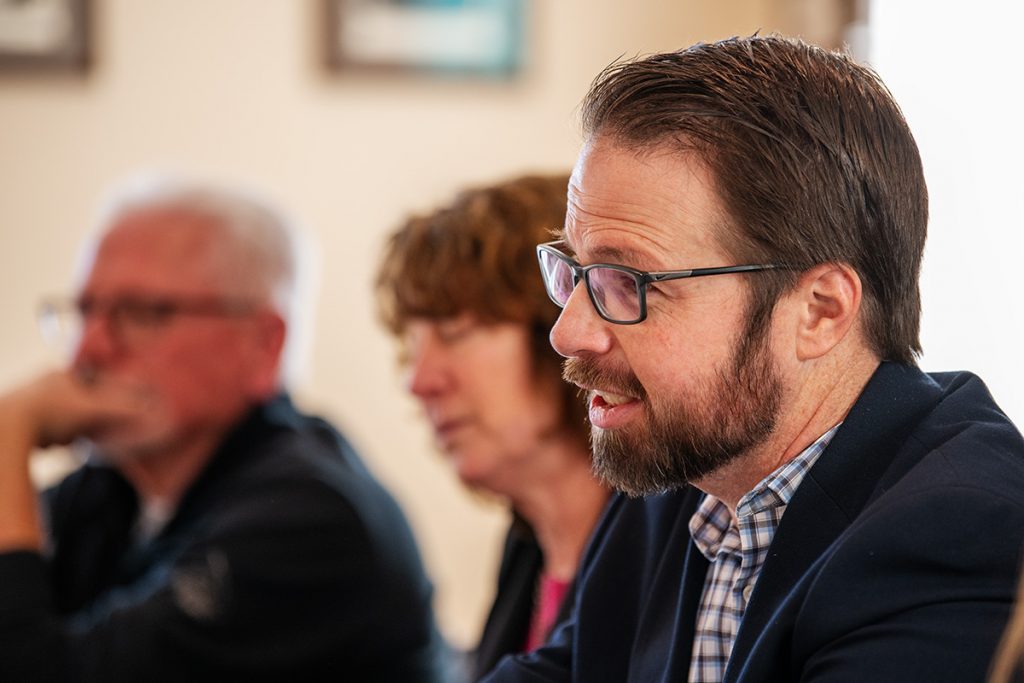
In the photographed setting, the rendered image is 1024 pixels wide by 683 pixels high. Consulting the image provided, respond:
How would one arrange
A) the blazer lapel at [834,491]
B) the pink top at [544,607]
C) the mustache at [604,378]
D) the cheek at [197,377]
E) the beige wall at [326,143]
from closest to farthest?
the blazer lapel at [834,491] < the mustache at [604,378] < the pink top at [544,607] < the cheek at [197,377] < the beige wall at [326,143]

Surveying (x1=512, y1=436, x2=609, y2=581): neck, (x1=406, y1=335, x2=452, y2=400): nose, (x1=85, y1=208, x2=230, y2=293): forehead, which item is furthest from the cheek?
(x1=512, y1=436, x2=609, y2=581): neck

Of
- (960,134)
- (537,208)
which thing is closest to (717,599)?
(537,208)

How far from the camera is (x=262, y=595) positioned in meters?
1.90

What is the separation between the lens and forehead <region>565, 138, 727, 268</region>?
3.62ft

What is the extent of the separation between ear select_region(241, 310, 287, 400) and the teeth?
1.22 m

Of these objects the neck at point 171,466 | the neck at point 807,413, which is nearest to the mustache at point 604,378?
the neck at point 807,413

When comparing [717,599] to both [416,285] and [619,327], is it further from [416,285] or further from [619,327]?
[416,285]

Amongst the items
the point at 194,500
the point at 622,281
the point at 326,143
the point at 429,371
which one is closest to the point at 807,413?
the point at 622,281

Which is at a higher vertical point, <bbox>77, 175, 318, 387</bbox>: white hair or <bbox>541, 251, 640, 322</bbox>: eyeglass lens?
<bbox>541, 251, 640, 322</bbox>: eyeglass lens

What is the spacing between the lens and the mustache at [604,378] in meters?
1.15

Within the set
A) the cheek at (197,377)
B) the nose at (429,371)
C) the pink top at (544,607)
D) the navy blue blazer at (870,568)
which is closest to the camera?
the navy blue blazer at (870,568)

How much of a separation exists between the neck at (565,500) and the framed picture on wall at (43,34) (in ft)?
7.20

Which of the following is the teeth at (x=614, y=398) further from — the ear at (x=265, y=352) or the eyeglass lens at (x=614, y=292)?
the ear at (x=265, y=352)

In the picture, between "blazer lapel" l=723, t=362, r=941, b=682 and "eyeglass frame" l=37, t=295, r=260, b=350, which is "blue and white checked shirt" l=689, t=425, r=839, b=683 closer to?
"blazer lapel" l=723, t=362, r=941, b=682
